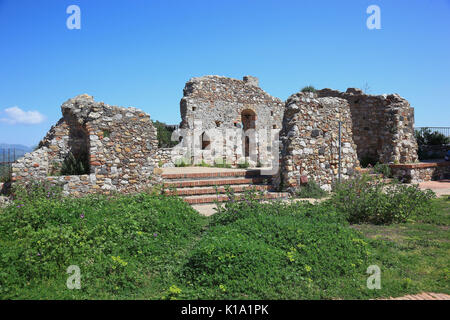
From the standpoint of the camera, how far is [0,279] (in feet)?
12.0

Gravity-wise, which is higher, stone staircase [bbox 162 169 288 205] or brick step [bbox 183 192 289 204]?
stone staircase [bbox 162 169 288 205]

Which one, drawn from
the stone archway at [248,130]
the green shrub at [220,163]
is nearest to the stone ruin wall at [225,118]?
the stone archway at [248,130]

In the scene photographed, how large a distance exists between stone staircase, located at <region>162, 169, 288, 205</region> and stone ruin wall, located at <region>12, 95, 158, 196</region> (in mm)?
901

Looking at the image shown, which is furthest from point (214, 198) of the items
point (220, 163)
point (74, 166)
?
point (220, 163)

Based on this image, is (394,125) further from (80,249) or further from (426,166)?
(80,249)

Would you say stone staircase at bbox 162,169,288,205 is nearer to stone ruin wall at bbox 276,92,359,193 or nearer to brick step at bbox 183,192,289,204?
brick step at bbox 183,192,289,204

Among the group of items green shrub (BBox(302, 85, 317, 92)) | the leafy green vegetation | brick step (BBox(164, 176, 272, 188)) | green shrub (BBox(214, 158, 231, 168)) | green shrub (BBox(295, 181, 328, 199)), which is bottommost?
the leafy green vegetation

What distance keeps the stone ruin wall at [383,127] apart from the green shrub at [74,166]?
11.7m

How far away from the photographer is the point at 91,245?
4.82 meters

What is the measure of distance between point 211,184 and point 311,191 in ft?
10.2

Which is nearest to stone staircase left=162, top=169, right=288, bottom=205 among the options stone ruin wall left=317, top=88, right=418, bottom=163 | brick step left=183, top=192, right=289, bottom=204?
brick step left=183, top=192, right=289, bottom=204

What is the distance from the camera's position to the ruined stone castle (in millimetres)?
9016

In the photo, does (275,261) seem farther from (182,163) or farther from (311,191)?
(182,163)

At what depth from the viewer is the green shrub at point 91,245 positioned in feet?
12.6
